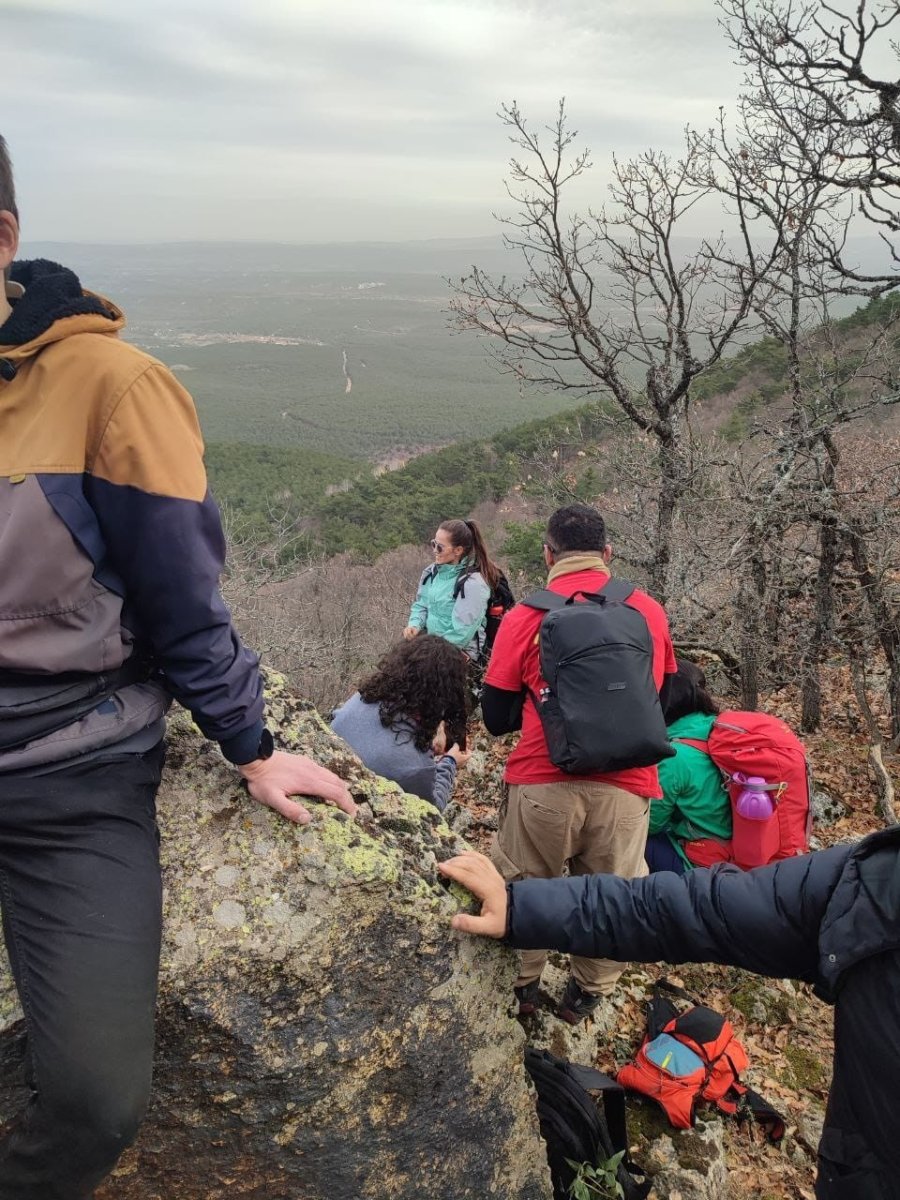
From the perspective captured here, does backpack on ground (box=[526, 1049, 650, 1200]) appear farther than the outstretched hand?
Yes

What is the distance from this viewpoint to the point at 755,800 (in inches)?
142

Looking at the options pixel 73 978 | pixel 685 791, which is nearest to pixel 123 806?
pixel 73 978

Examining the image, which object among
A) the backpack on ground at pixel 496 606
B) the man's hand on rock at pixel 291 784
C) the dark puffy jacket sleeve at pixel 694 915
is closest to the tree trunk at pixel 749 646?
the backpack on ground at pixel 496 606

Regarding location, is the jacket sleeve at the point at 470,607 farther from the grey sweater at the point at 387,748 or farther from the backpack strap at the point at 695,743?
the grey sweater at the point at 387,748

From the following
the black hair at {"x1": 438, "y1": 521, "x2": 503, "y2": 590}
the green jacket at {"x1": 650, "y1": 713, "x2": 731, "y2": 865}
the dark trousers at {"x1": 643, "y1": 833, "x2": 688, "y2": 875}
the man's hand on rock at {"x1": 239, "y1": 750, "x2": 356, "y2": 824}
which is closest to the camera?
the man's hand on rock at {"x1": 239, "y1": 750, "x2": 356, "y2": 824}

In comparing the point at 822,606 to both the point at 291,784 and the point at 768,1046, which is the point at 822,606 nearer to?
the point at 768,1046

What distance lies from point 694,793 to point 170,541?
9.98 feet

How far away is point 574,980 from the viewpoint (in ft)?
11.6

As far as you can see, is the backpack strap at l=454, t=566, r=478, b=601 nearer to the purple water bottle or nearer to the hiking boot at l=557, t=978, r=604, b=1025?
the purple water bottle

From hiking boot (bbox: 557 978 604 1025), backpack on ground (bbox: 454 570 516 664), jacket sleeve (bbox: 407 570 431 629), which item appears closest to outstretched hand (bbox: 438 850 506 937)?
hiking boot (bbox: 557 978 604 1025)

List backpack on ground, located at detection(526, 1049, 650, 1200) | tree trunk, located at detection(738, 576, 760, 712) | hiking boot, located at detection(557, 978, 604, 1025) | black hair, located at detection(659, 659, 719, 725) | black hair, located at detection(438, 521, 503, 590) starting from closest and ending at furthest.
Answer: backpack on ground, located at detection(526, 1049, 650, 1200)
hiking boot, located at detection(557, 978, 604, 1025)
black hair, located at detection(659, 659, 719, 725)
black hair, located at detection(438, 521, 503, 590)
tree trunk, located at detection(738, 576, 760, 712)

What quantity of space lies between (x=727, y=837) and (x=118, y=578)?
3254 mm

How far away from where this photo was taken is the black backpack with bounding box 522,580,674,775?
3.11 m

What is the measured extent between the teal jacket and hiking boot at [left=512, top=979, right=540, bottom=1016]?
10.4ft
